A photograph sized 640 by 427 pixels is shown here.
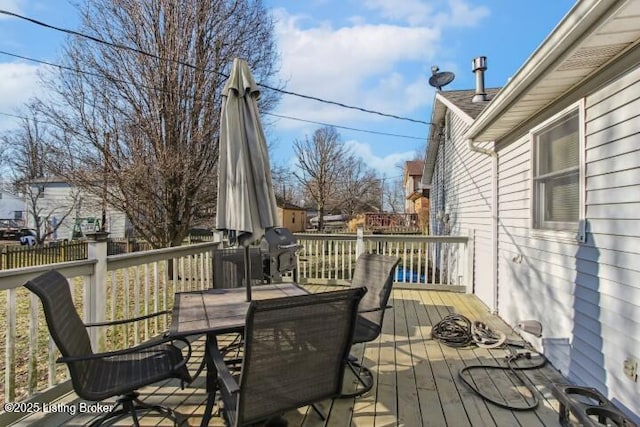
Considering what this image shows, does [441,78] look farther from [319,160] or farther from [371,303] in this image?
[319,160]

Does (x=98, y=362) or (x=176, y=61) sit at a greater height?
(x=176, y=61)

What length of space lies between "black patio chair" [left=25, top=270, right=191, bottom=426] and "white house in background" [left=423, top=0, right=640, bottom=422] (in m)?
2.78

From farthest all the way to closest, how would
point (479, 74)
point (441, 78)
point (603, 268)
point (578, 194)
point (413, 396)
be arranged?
point (441, 78) → point (479, 74) → point (578, 194) → point (413, 396) → point (603, 268)

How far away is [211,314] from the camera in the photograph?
96.7 inches

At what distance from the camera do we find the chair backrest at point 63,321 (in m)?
1.83

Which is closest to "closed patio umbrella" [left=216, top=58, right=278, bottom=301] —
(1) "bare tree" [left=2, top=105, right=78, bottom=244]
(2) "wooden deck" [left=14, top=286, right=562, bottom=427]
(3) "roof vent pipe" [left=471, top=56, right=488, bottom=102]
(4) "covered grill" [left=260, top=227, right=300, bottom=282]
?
(2) "wooden deck" [left=14, top=286, right=562, bottom=427]

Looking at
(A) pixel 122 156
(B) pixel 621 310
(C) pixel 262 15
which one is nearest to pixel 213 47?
(C) pixel 262 15

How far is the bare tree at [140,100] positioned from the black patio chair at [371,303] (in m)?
4.96

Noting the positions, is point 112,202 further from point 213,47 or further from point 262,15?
point 262,15

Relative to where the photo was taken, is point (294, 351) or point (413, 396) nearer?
point (294, 351)

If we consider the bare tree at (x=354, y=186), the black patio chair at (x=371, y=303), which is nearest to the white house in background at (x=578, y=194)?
the black patio chair at (x=371, y=303)

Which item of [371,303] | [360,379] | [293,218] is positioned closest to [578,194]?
[371,303]

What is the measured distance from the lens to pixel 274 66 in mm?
8430

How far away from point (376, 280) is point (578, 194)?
181 centimetres
